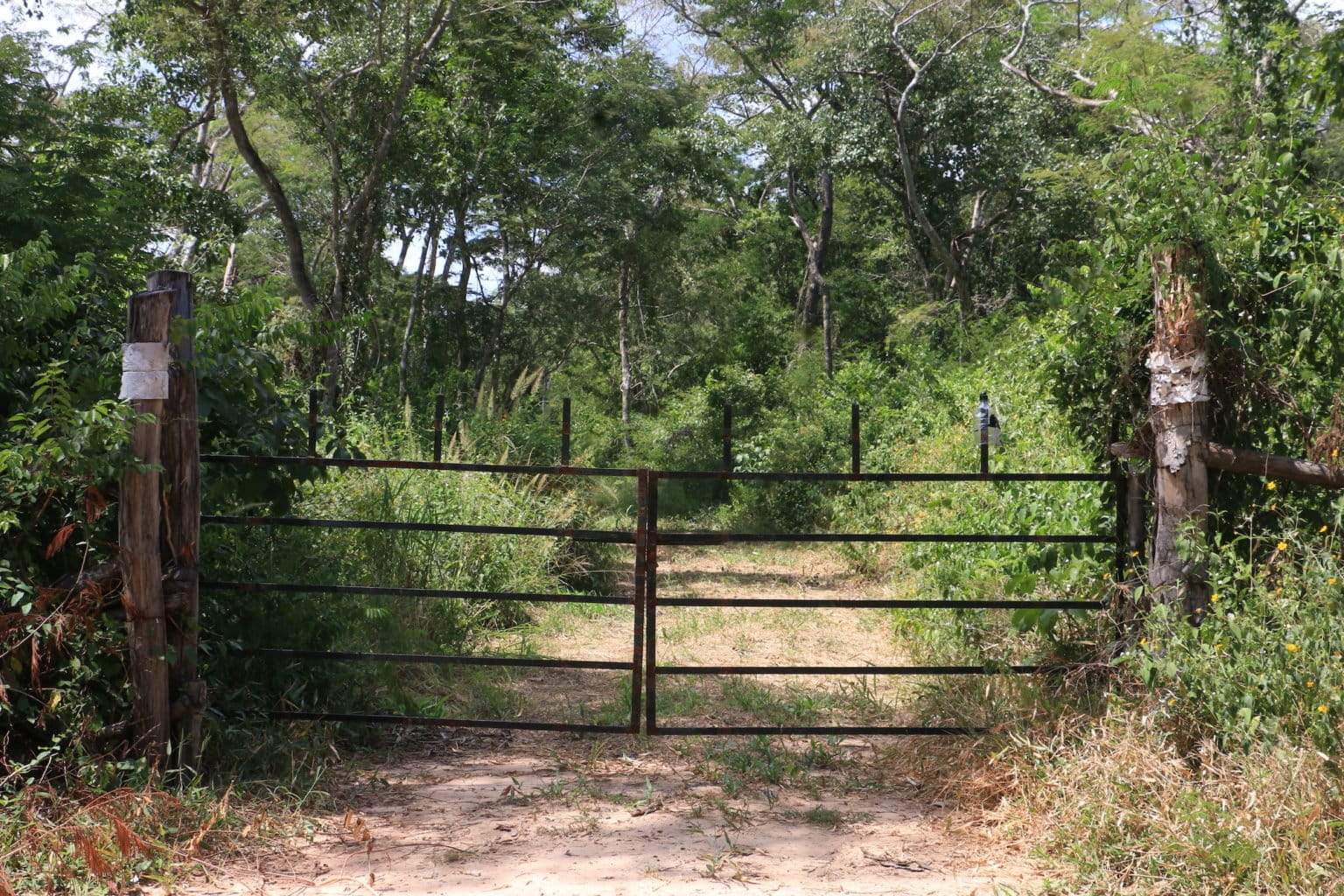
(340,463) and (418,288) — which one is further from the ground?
(418,288)

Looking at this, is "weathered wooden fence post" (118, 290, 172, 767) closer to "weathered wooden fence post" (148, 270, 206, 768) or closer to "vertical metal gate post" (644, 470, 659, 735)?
"weathered wooden fence post" (148, 270, 206, 768)

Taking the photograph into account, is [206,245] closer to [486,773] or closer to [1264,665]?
[486,773]

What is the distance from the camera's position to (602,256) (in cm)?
2186

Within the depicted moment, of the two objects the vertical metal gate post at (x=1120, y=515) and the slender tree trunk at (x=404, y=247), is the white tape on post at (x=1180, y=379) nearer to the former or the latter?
the vertical metal gate post at (x=1120, y=515)

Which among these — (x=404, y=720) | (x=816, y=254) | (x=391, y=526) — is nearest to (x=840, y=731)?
(x=404, y=720)

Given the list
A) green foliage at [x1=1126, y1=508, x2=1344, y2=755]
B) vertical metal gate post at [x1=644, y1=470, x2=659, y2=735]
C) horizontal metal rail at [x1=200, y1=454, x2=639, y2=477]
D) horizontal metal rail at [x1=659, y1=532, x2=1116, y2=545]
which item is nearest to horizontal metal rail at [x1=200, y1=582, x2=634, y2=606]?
vertical metal gate post at [x1=644, y1=470, x2=659, y2=735]

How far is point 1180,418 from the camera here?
468cm

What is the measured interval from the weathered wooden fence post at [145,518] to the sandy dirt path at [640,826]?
82cm

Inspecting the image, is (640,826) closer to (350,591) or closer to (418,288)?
(350,591)

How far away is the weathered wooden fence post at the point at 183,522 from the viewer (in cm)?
461

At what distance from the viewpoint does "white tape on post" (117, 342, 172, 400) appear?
4.51 meters

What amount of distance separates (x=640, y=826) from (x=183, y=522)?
2274mm

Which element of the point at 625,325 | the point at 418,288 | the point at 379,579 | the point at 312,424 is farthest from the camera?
the point at 625,325

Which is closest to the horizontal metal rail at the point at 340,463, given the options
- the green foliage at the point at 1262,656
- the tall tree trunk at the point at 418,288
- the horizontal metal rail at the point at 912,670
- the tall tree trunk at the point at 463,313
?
the horizontal metal rail at the point at 912,670
